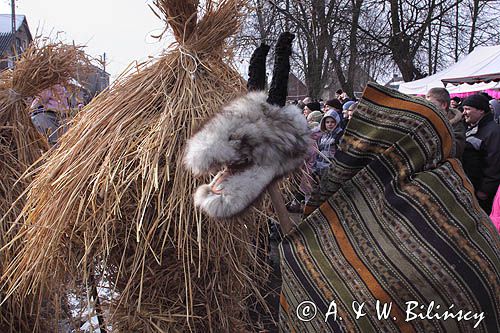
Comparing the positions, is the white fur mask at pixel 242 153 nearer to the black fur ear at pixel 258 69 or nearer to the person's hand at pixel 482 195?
the black fur ear at pixel 258 69

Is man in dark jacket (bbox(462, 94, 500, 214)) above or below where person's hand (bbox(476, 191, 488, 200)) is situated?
above

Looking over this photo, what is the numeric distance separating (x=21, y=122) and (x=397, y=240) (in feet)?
6.02

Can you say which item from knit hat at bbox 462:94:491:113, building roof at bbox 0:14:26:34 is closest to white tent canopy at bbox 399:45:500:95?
knit hat at bbox 462:94:491:113

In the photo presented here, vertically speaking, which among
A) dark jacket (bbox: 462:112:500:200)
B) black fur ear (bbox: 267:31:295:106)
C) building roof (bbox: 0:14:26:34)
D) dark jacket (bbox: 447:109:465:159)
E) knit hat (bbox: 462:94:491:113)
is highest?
building roof (bbox: 0:14:26:34)

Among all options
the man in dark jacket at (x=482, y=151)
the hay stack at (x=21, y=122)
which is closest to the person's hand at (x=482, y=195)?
the man in dark jacket at (x=482, y=151)

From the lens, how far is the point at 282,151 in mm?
1273

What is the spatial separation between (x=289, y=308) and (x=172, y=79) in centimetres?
82

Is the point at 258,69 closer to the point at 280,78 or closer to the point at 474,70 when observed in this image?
the point at 280,78

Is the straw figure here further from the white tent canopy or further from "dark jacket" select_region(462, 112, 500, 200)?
the white tent canopy

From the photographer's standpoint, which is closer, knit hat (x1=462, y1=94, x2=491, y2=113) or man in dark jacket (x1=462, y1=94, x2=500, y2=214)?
man in dark jacket (x1=462, y1=94, x2=500, y2=214)
